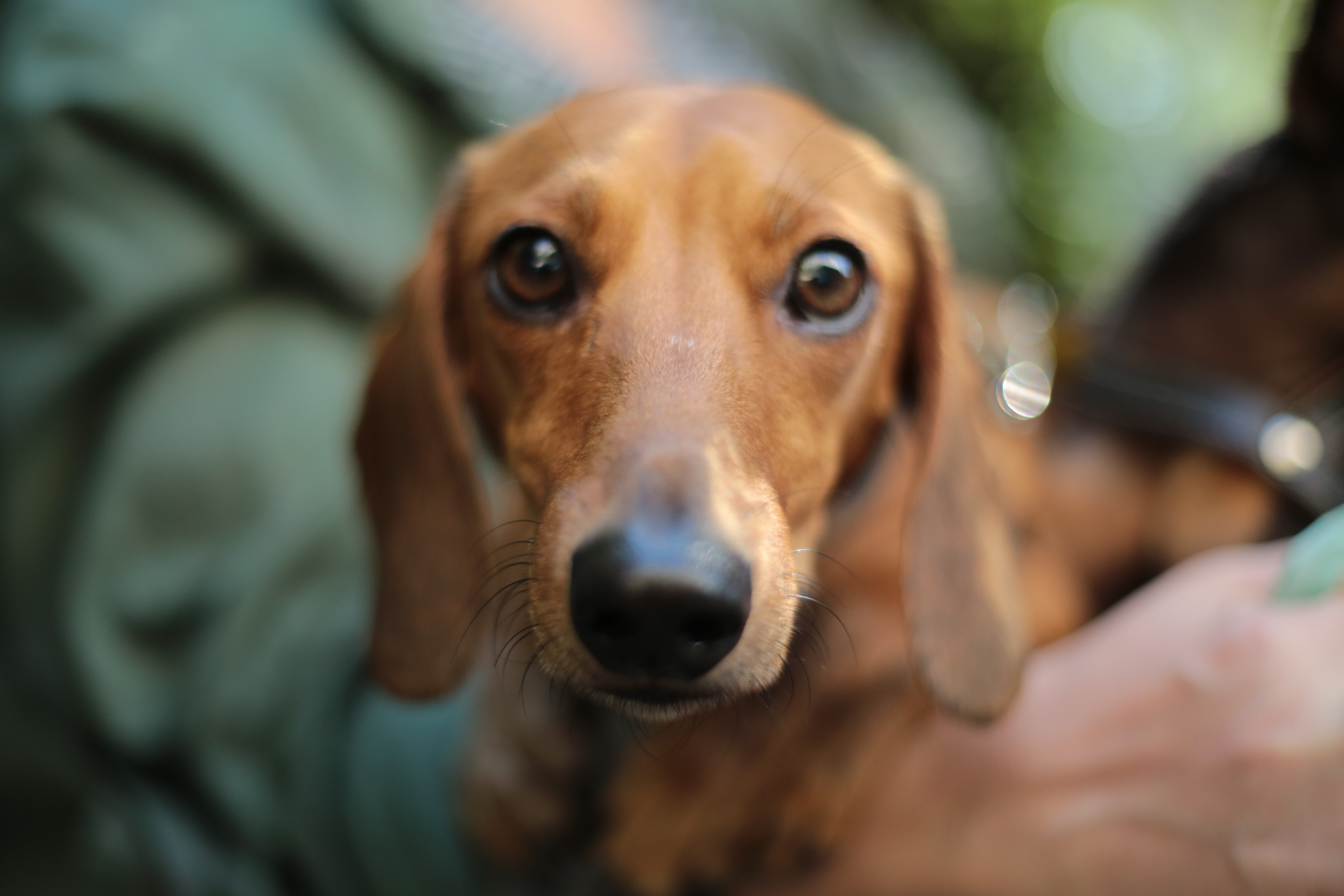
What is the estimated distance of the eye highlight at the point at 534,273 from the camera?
134cm

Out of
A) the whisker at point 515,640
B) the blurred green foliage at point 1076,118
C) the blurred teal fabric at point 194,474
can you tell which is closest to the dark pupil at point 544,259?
the whisker at point 515,640

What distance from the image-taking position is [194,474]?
172 centimetres

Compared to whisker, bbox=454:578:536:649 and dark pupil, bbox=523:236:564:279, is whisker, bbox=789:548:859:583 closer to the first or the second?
whisker, bbox=454:578:536:649

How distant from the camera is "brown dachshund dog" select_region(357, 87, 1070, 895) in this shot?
3.54 feet

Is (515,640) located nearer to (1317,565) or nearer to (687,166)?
(687,166)

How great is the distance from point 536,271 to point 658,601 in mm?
626

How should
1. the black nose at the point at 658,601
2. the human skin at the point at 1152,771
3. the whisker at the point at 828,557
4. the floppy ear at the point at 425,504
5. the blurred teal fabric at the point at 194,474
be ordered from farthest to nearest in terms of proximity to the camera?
the blurred teal fabric at the point at 194,474, the floppy ear at the point at 425,504, the whisker at the point at 828,557, the human skin at the point at 1152,771, the black nose at the point at 658,601

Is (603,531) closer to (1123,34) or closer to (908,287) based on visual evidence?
(908,287)

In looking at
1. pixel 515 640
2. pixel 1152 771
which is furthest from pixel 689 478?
pixel 1152 771

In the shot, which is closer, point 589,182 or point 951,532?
point 589,182

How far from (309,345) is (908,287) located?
1.28 metres

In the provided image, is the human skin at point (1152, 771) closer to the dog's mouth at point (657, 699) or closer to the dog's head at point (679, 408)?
the dog's head at point (679, 408)

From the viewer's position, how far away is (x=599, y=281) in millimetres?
1302

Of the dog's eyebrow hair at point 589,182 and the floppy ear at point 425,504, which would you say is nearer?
the dog's eyebrow hair at point 589,182
